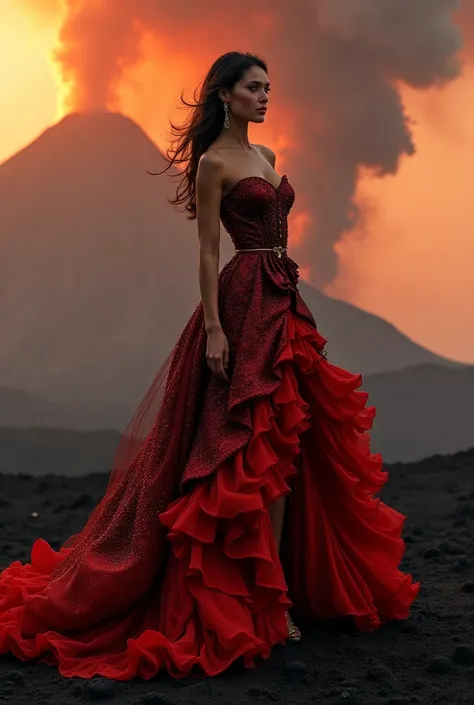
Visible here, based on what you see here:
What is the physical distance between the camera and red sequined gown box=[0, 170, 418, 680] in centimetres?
367

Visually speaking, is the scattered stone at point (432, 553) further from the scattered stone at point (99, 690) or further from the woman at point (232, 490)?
the scattered stone at point (99, 690)

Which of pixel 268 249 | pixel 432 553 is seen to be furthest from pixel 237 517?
pixel 432 553

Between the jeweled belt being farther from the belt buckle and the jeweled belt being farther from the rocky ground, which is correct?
the rocky ground

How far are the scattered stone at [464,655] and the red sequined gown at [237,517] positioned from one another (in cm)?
38

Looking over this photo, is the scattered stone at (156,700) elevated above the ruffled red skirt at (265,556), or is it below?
below

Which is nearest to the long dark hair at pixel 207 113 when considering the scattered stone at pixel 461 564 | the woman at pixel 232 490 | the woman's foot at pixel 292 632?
the woman at pixel 232 490

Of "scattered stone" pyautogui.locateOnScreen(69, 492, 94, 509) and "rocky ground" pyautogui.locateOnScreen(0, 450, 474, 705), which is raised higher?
"scattered stone" pyautogui.locateOnScreen(69, 492, 94, 509)

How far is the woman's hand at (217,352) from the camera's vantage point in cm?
385

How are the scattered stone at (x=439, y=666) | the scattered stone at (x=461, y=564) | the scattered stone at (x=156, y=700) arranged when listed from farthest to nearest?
the scattered stone at (x=461, y=564) < the scattered stone at (x=439, y=666) < the scattered stone at (x=156, y=700)

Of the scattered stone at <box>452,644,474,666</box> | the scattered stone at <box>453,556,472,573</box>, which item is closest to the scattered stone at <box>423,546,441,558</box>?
the scattered stone at <box>453,556,472,573</box>

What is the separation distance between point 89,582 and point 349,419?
4.28 feet

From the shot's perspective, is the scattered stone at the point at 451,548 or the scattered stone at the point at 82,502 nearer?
the scattered stone at the point at 451,548

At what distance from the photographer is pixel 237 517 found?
367 cm

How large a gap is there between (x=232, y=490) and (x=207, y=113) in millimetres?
1621
